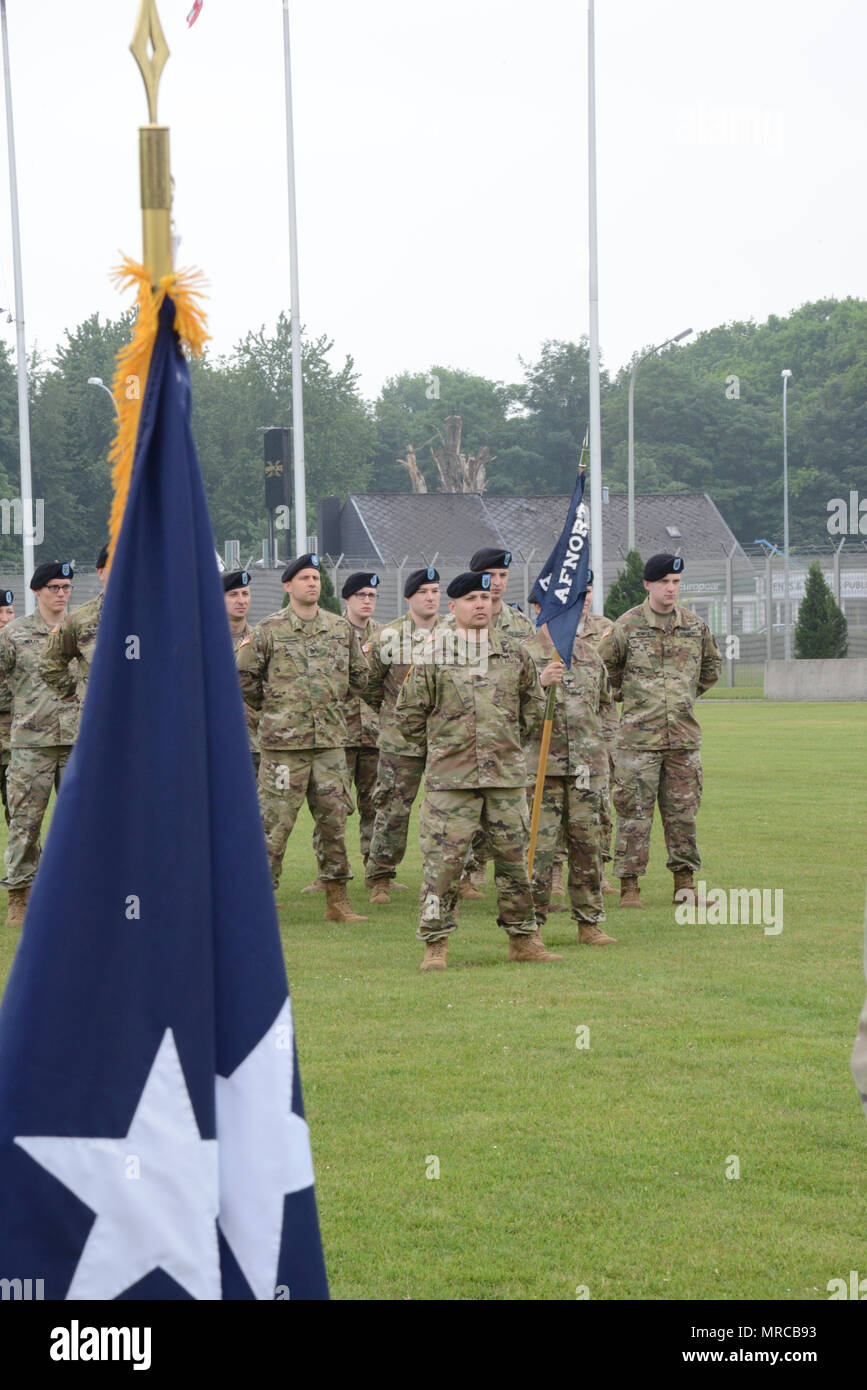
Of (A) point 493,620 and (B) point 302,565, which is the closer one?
(A) point 493,620

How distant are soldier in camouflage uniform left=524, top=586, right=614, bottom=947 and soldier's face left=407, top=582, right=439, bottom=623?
0.96 meters

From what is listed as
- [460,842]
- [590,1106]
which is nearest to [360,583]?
[460,842]

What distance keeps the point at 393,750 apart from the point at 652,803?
1907 millimetres

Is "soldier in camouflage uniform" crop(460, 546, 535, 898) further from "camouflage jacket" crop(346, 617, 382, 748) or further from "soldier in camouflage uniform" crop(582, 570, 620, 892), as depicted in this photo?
"camouflage jacket" crop(346, 617, 382, 748)

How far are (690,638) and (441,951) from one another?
3593 mm

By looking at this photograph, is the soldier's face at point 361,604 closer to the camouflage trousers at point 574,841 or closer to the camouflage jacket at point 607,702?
the camouflage jacket at point 607,702

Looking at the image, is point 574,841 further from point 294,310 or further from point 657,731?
point 294,310

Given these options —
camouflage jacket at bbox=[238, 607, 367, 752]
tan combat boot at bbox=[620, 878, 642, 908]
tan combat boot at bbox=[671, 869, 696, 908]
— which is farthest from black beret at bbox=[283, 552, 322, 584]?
tan combat boot at bbox=[671, 869, 696, 908]

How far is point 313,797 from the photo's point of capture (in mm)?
11227

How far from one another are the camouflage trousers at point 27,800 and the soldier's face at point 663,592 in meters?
4.19

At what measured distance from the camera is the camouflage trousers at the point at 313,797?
433 inches

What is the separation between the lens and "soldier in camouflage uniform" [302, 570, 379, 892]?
41.8ft
